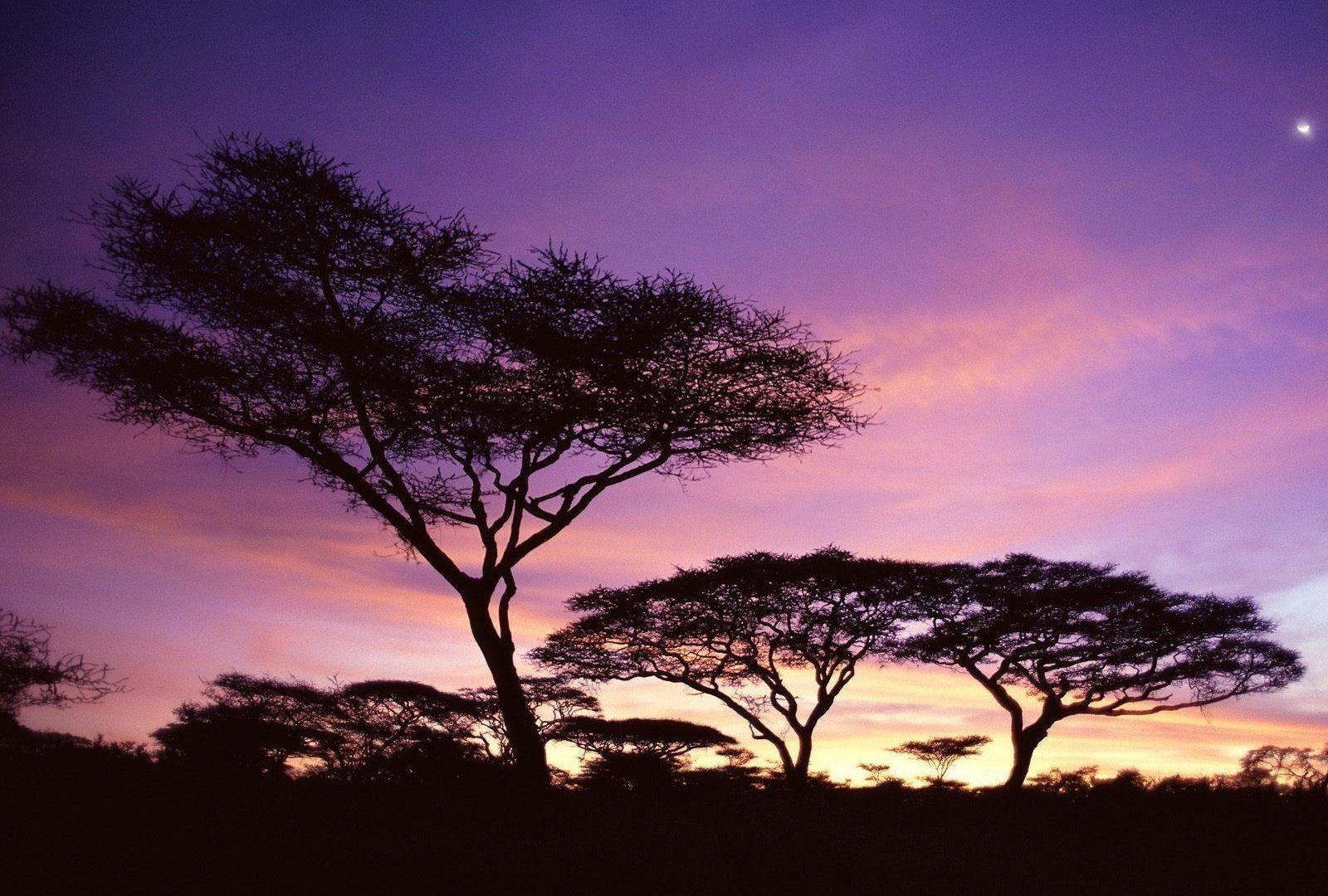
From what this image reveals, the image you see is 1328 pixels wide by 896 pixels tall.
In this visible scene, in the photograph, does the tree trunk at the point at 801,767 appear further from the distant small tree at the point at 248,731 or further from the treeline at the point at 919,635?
the distant small tree at the point at 248,731

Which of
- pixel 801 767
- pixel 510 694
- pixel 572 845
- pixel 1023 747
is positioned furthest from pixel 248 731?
pixel 1023 747

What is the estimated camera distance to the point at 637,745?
1588 cm

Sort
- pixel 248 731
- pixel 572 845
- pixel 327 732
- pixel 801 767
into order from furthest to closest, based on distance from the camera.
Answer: pixel 801 767, pixel 327 732, pixel 248 731, pixel 572 845

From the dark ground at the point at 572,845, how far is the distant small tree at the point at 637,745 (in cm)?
82

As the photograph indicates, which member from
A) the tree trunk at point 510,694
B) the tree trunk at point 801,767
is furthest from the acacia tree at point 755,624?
the tree trunk at point 510,694

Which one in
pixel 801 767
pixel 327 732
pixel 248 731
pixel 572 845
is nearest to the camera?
pixel 572 845

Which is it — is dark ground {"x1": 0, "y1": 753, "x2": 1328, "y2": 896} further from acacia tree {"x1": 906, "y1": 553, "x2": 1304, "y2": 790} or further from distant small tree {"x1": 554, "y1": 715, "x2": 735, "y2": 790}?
acacia tree {"x1": 906, "y1": 553, "x2": 1304, "y2": 790}

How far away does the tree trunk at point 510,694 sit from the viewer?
39.5 ft

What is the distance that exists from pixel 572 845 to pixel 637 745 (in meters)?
8.80

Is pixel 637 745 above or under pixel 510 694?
under

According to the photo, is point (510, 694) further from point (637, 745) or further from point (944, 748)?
point (944, 748)

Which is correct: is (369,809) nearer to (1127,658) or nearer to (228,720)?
(228,720)

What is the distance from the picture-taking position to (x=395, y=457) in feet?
46.0

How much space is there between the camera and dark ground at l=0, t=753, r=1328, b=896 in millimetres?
5488
